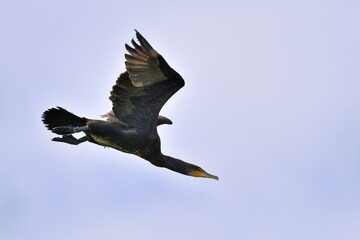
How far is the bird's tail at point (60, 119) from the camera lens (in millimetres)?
22625

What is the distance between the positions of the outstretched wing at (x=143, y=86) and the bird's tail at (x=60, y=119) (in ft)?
2.05

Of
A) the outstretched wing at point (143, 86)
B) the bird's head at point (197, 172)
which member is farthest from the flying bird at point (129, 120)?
the bird's head at point (197, 172)

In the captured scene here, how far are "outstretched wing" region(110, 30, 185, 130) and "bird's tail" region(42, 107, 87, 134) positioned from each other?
24.6 inches

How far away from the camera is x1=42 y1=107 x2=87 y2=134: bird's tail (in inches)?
891

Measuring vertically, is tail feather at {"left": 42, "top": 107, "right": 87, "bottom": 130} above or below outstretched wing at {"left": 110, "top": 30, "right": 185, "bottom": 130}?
below

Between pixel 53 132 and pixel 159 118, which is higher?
pixel 159 118

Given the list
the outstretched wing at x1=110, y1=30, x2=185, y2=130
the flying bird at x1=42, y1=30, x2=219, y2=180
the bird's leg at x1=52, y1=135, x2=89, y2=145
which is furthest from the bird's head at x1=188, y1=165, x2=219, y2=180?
the bird's leg at x1=52, y1=135, x2=89, y2=145

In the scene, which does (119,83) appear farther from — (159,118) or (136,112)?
(159,118)

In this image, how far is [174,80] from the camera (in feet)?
72.4

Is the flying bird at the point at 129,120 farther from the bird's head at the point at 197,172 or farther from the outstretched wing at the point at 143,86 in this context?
the bird's head at the point at 197,172

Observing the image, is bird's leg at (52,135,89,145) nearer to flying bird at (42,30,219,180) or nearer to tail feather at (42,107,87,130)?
flying bird at (42,30,219,180)

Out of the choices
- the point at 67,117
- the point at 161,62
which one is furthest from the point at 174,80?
the point at 67,117

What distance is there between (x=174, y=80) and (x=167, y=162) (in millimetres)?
1746

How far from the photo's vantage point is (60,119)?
22.7 m
